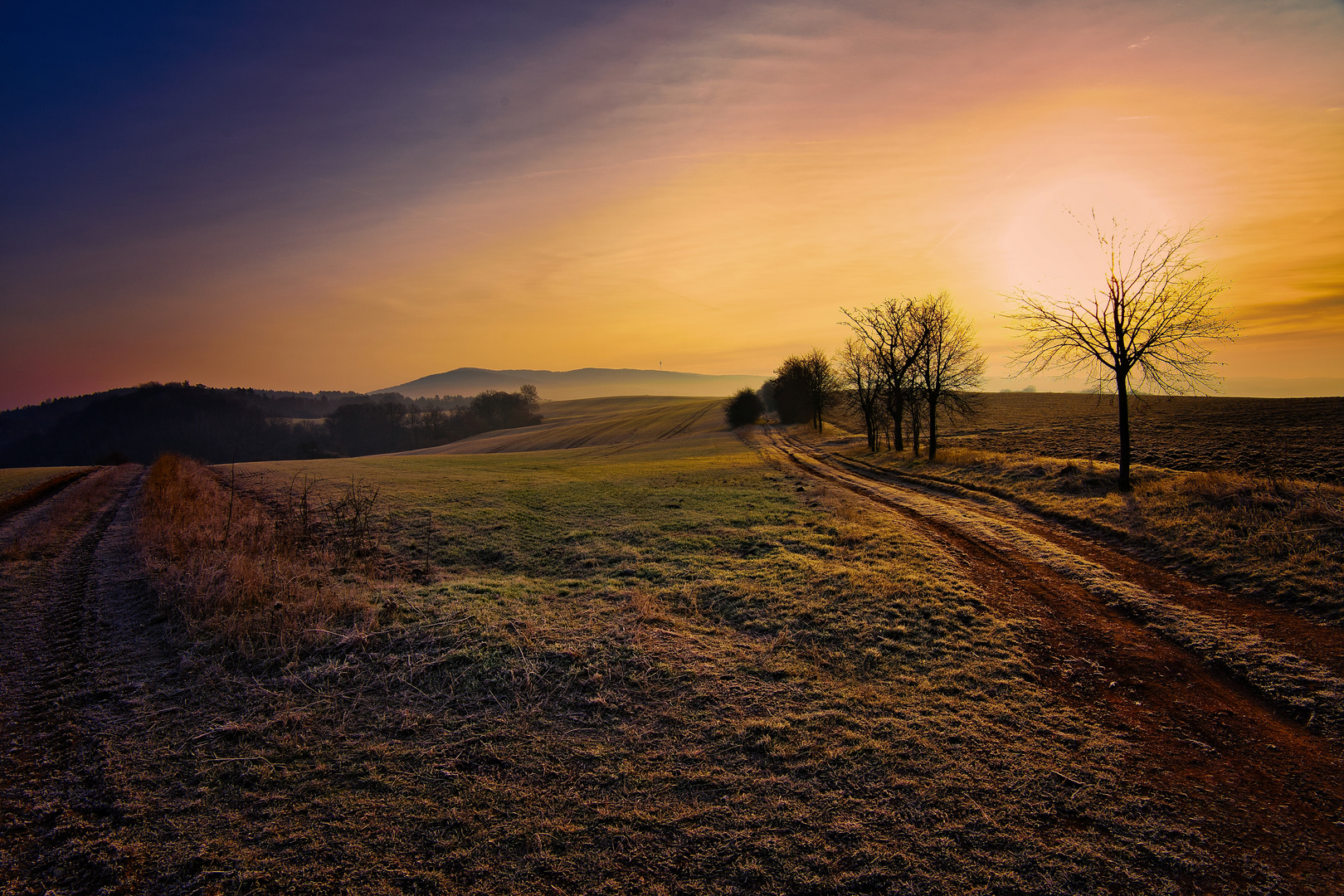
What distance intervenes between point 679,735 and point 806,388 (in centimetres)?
6522

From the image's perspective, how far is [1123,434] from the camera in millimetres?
19797

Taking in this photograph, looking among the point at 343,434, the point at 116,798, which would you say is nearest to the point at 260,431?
the point at 343,434

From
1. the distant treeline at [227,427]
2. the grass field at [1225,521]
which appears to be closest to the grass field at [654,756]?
the grass field at [1225,521]

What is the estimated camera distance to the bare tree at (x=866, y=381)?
42312 millimetres

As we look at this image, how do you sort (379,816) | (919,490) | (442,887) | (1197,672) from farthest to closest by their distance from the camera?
(919,490), (1197,672), (379,816), (442,887)

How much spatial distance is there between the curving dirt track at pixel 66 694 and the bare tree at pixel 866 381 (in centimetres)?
4173

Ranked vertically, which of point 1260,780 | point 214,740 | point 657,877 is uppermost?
point 214,740

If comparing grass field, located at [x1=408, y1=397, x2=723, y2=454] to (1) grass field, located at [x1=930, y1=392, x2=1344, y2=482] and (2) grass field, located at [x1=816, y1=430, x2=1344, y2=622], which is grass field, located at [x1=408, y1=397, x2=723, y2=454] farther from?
(2) grass field, located at [x1=816, y1=430, x2=1344, y2=622]

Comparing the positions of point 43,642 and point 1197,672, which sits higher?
point 43,642

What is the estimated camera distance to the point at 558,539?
15.3 meters

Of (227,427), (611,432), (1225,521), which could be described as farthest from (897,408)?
(227,427)

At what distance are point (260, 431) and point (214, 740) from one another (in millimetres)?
140209

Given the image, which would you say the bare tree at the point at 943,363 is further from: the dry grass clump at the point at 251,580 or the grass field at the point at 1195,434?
the dry grass clump at the point at 251,580

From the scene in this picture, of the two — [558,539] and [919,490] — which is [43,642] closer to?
[558,539]
